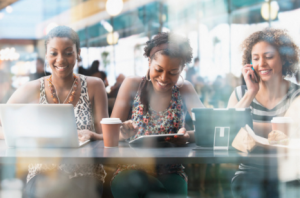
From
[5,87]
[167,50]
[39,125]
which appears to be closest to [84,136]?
[39,125]

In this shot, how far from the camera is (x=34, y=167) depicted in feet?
4.18

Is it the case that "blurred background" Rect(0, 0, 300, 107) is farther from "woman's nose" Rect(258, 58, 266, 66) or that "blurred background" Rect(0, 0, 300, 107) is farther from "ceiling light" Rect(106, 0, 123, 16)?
"woman's nose" Rect(258, 58, 266, 66)

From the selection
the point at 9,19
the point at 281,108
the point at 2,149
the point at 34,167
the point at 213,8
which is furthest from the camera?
the point at 213,8

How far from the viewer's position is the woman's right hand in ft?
4.58

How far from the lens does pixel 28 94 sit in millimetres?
1437

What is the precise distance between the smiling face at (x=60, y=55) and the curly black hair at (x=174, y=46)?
1.45 ft

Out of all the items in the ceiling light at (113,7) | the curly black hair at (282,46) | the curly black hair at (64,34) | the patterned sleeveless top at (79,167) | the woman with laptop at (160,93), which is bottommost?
the patterned sleeveless top at (79,167)

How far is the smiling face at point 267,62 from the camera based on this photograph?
1.44m

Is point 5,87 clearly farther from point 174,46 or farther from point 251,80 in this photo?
point 251,80

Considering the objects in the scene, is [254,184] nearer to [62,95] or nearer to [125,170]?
[125,170]

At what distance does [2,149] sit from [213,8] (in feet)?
8.54

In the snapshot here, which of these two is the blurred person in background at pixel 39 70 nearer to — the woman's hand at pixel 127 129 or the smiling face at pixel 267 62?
the woman's hand at pixel 127 129

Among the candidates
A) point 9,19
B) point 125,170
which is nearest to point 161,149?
point 125,170

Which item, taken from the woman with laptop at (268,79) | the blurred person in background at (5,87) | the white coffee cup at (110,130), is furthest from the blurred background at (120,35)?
the white coffee cup at (110,130)
